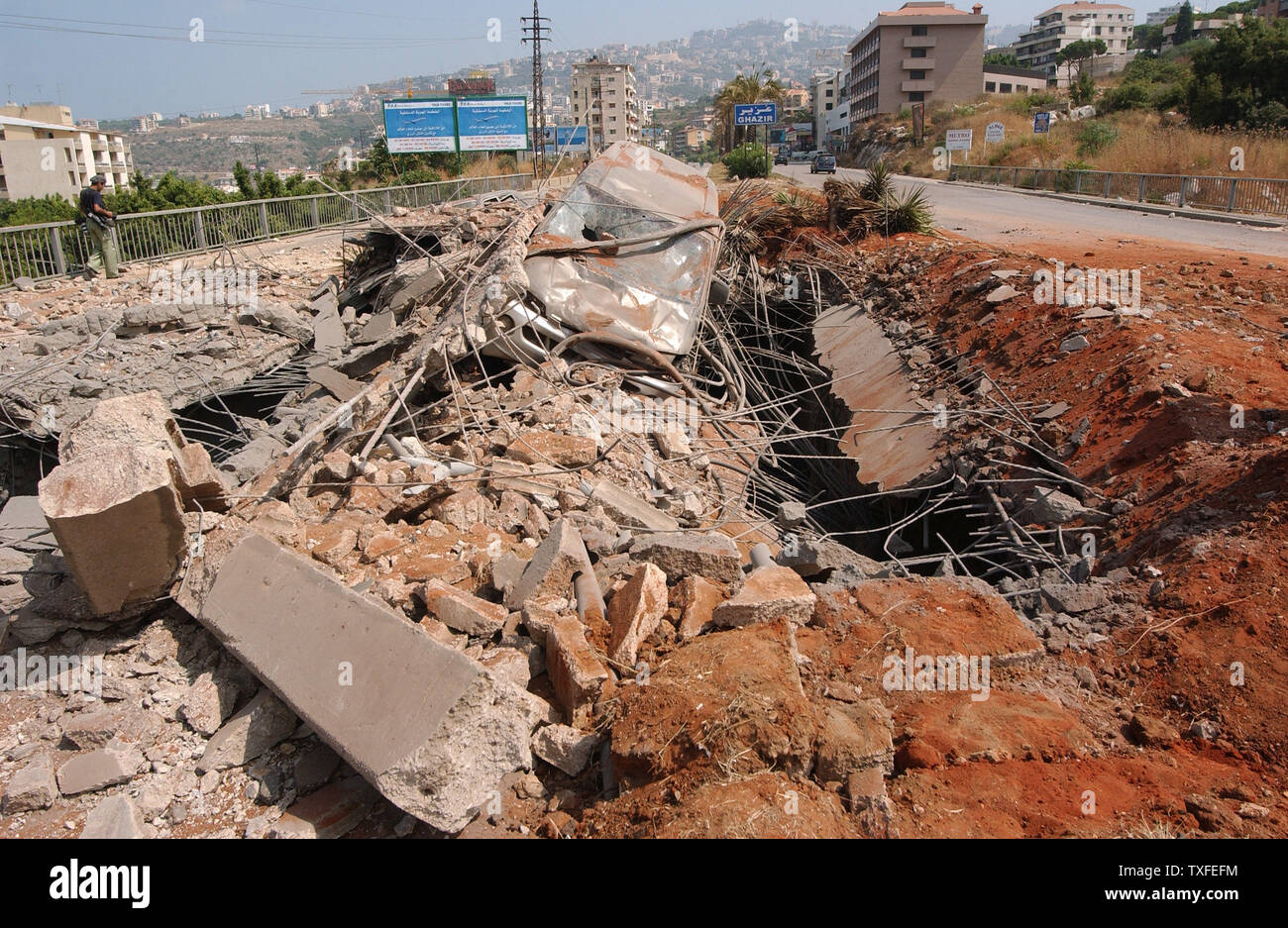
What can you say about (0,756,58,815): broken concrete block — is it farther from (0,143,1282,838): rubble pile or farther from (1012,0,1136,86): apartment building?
(1012,0,1136,86): apartment building

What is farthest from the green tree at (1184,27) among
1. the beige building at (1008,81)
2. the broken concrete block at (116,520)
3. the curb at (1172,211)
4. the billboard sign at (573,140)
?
the broken concrete block at (116,520)

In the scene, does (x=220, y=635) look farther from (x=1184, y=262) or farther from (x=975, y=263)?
(x=1184, y=262)

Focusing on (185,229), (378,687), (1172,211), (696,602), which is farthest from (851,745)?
(1172,211)

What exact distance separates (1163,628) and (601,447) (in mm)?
3982

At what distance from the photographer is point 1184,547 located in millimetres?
4441

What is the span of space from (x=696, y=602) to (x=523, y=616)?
0.87m

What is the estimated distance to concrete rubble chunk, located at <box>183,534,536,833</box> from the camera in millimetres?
2895

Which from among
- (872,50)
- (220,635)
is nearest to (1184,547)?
(220,635)

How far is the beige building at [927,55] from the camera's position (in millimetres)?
73438

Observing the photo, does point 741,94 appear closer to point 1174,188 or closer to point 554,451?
point 1174,188

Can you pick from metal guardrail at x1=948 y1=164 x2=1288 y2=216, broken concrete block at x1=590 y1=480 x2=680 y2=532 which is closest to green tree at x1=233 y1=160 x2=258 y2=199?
broken concrete block at x1=590 y1=480 x2=680 y2=532

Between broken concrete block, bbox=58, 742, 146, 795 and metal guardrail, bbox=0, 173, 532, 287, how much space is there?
27.4ft

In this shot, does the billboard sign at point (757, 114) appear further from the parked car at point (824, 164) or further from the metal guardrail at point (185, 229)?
the metal guardrail at point (185, 229)

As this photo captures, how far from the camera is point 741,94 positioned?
52.4 meters
